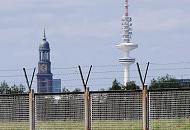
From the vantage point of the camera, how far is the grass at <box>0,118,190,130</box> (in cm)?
2164

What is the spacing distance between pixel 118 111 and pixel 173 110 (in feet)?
5.35

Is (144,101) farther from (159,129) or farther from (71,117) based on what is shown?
(71,117)

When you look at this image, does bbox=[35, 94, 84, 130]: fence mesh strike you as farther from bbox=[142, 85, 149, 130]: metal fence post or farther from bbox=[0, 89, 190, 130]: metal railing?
bbox=[142, 85, 149, 130]: metal fence post

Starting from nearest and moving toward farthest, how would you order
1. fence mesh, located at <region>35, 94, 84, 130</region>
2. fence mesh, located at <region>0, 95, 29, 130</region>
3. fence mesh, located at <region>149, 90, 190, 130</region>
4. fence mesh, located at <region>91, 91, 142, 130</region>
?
fence mesh, located at <region>149, 90, 190, 130</region>
fence mesh, located at <region>91, 91, 142, 130</region>
fence mesh, located at <region>35, 94, 84, 130</region>
fence mesh, located at <region>0, 95, 29, 130</region>

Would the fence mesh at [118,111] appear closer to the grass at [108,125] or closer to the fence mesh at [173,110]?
the grass at [108,125]

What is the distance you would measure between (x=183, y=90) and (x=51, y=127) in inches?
172

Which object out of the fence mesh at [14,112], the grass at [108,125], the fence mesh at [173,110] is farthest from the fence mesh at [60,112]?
the fence mesh at [173,110]

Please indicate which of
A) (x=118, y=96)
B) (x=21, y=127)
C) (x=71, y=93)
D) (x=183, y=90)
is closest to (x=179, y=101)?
→ (x=183, y=90)

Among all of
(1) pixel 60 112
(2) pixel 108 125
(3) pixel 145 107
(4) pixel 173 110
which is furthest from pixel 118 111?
(1) pixel 60 112

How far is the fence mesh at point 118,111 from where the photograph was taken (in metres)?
22.1

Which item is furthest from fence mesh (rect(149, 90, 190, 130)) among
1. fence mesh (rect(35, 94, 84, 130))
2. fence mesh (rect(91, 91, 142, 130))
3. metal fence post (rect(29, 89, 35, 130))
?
metal fence post (rect(29, 89, 35, 130))

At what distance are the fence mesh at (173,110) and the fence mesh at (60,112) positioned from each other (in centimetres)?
243

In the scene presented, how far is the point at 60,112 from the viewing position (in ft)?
76.7

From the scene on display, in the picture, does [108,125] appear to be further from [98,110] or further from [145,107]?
[145,107]
